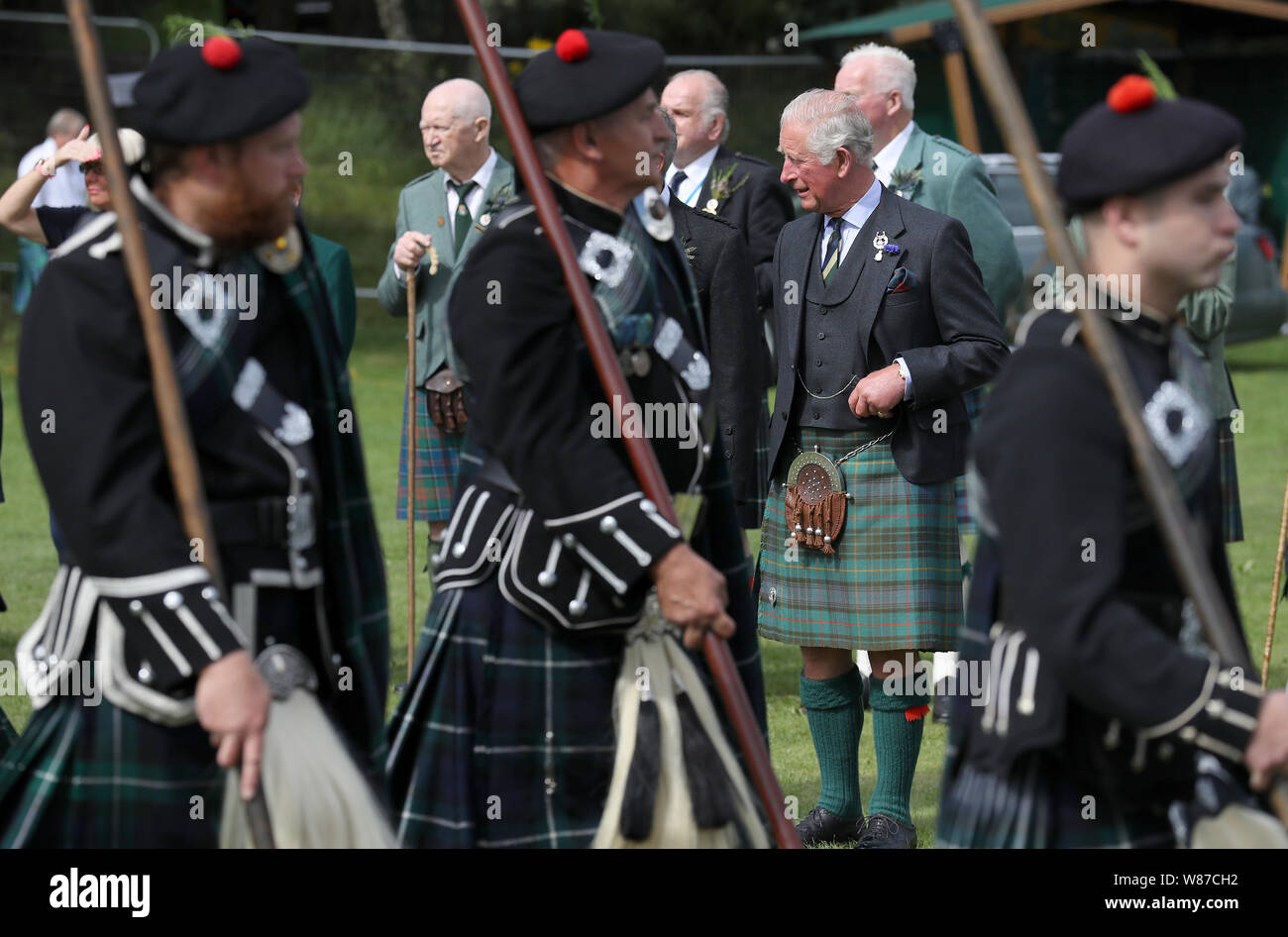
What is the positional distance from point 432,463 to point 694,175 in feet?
5.39

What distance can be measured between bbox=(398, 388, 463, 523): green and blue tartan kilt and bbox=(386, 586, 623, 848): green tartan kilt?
3.55 meters

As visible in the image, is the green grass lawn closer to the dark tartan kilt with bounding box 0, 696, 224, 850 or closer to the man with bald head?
the man with bald head

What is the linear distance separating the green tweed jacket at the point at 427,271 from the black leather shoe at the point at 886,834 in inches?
107

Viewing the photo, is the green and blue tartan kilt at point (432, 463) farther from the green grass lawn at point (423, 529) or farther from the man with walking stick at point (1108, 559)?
the man with walking stick at point (1108, 559)

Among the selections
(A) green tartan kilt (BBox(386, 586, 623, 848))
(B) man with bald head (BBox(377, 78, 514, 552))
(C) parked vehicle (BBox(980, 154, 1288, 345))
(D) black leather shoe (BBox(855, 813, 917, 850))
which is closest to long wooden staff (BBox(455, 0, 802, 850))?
(A) green tartan kilt (BBox(386, 586, 623, 848))

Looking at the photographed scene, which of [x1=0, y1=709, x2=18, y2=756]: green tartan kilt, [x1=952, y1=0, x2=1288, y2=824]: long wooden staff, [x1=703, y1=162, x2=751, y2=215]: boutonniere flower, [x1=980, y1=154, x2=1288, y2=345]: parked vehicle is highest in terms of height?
[x1=980, y1=154, x2=1288, y2=345]: parked vehicle

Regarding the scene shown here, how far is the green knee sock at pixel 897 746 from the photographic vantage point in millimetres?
5836

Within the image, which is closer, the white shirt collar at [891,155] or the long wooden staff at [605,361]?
the long wooden staff at [605,361]

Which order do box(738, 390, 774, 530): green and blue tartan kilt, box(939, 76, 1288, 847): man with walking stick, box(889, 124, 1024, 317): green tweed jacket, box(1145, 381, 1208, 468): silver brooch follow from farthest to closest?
box(889, 124, 1024, 317): green tweed jacket < box(738, 390, 774, 530): green and blue tartan kilt < box(1145, 381, 1208, 468): silver brooch < box(939, 76, 1288, 847): man with walking stick

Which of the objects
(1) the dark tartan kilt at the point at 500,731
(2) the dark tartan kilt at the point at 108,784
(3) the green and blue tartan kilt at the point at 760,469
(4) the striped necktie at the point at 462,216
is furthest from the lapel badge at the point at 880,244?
Answer: (2) the dark tartan kilt at the point at 108,784

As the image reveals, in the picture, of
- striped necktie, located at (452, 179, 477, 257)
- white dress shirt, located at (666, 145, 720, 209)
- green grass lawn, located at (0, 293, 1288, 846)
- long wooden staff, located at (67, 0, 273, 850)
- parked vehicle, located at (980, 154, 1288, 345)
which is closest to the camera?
A: long wooden staff, located at (67, 0, 273, 850)

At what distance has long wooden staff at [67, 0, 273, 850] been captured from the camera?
3293 mm

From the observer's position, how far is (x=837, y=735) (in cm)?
596
